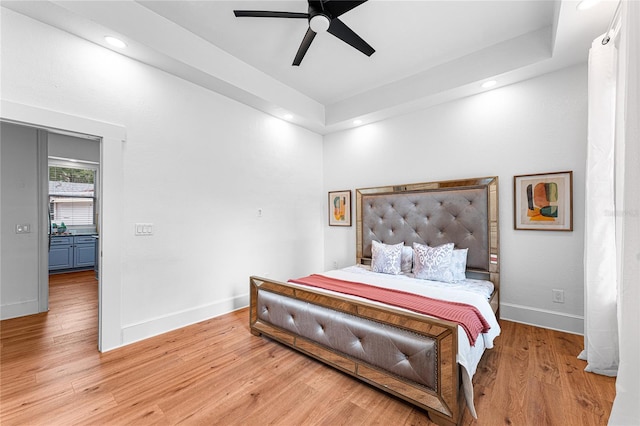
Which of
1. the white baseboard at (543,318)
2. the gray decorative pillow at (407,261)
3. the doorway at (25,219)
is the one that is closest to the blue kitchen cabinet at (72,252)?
the doorway at (25,219)

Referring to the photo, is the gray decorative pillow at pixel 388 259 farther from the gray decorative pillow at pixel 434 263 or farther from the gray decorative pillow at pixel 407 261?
the gray decorative pillow at pixel 434 263

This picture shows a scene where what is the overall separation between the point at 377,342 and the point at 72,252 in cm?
685

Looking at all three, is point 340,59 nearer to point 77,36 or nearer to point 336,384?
point 77,36

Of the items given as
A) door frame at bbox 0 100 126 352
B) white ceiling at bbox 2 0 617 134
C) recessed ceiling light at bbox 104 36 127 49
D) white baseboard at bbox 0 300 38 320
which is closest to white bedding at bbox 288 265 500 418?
door frame at bbox 0 100 126 352

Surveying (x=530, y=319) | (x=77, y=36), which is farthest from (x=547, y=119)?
(x=77, y=36)

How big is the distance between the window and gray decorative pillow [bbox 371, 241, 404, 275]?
6657 millimetres

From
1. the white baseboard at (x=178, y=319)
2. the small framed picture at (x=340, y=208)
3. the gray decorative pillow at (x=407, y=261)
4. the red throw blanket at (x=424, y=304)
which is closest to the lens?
the red throw blanket at (x=424, y=304)

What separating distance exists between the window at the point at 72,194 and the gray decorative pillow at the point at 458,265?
748cm

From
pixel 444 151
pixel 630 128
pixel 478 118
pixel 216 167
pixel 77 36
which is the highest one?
pixel 77 36

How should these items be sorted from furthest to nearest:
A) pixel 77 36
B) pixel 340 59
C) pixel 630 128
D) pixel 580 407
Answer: pixel 340 59 < pixel 77 36 < pixel 580 407 < pixel 630 128

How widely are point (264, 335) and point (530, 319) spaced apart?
110 inches

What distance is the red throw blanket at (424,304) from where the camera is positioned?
1.81 meters

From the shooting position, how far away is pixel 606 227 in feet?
6.55

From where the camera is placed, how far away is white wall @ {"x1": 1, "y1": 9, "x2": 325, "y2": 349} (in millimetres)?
2189
